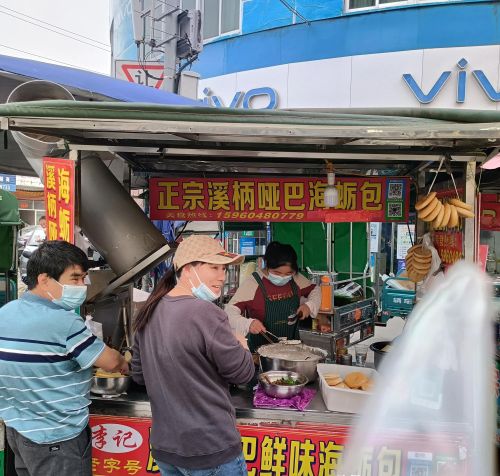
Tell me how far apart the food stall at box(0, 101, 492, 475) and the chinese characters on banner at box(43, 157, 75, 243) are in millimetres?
42

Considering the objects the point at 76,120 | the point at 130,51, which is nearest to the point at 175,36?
the point at 130,51

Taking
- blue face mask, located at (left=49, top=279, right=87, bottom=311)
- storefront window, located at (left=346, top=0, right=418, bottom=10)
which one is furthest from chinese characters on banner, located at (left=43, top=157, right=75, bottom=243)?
storefront window, located at (left=346, top=0, right=418, bottom=10)

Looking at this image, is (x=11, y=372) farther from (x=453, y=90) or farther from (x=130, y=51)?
(x=130, y=51)

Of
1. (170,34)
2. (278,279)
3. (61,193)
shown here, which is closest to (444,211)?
(278,279)

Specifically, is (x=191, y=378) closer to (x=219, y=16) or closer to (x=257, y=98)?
(x=257, y=98)

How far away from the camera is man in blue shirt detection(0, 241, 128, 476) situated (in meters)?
2.17

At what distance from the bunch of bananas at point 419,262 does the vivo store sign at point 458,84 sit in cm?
692

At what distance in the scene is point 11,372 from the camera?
2172 mm

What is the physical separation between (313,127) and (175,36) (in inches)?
358

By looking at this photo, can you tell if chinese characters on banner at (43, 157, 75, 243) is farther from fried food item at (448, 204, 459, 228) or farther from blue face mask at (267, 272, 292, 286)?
fried food item at (448, 204, 459, 228)

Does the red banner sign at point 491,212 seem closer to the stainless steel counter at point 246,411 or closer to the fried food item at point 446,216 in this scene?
the fried food item at point 446,216

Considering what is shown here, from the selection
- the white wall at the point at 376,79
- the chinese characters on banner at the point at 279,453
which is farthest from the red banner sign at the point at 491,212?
the white wall at the point at 376,79

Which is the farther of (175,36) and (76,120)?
(175,36)

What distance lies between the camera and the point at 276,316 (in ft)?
14.2
